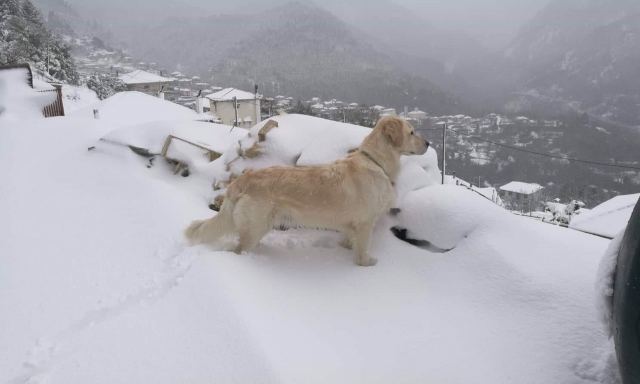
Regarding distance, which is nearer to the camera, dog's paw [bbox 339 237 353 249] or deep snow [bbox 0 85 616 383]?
deep snow [bbox 0 85 616 383]

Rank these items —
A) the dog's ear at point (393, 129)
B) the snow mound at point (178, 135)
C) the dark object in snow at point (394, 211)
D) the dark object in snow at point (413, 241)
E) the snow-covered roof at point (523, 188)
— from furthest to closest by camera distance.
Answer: the snow-covered roof at point (523, 188), the snow mound at point (178, 135), the dark object in snow at point (394, 211), the dog's ear at point (393, 129), the dark object in snow at point (413, 241)

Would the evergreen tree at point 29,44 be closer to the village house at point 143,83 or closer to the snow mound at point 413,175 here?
the village house at point 143,83

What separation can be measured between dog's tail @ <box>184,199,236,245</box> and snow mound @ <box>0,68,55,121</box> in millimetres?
14069

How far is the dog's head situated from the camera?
435 cm

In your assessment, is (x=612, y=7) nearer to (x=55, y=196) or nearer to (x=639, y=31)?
(x=639, y=31)

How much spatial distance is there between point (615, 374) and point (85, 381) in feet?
10.7

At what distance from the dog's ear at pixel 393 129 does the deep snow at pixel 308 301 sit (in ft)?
2.09

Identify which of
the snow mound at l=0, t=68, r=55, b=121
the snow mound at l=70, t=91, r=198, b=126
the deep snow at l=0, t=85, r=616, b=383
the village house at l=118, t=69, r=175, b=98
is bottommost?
the deep snow at l=0, t=85, r=616, b=383

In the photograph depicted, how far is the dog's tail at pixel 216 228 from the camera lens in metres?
4.20

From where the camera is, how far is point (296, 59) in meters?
139

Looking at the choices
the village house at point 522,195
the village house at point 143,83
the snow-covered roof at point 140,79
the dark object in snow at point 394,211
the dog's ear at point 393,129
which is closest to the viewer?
the dog's ear at point 393,129

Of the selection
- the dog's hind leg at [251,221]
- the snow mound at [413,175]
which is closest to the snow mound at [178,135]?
the dog's hind leg at [251,221]

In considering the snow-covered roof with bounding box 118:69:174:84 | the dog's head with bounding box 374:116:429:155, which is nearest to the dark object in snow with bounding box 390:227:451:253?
the dog's head with bounding box 374:116:429:155

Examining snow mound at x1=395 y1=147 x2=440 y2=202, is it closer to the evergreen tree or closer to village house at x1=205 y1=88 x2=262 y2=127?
the evergreen tree
